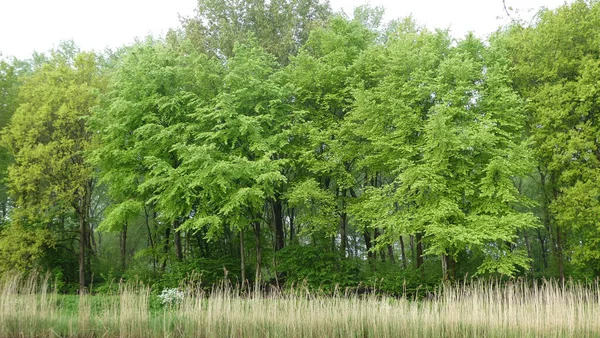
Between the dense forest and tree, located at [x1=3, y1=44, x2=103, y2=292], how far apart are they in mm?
80

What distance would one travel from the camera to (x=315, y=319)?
7754 mm

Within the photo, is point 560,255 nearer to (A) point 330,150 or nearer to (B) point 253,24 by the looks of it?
(A) point 330,150

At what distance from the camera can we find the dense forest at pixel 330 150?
1404 cm

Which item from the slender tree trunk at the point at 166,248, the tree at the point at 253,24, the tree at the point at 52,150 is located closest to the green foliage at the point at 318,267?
the slender tree trunk at the point at 166,248

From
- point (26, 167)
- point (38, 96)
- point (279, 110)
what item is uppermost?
point (38, 96)

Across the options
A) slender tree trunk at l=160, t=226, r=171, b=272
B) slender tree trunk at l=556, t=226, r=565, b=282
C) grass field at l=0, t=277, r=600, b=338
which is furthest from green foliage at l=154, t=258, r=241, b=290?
slender tree trunk at l=556, t=226, r=565, b=282

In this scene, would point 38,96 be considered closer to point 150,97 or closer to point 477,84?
point 150,97

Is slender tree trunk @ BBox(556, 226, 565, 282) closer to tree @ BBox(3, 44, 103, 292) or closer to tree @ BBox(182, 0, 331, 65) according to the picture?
tree @ BBox(182, 0, 331, 65)

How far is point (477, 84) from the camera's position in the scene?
15.1 metres

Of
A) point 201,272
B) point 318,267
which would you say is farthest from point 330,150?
point 201,272

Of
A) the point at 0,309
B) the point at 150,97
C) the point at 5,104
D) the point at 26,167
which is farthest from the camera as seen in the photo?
the point at 5,104

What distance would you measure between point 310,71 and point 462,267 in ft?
29.4

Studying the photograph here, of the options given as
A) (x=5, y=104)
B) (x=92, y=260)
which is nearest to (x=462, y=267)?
(x=92, y=260)

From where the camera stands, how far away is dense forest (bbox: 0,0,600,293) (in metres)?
14.0
